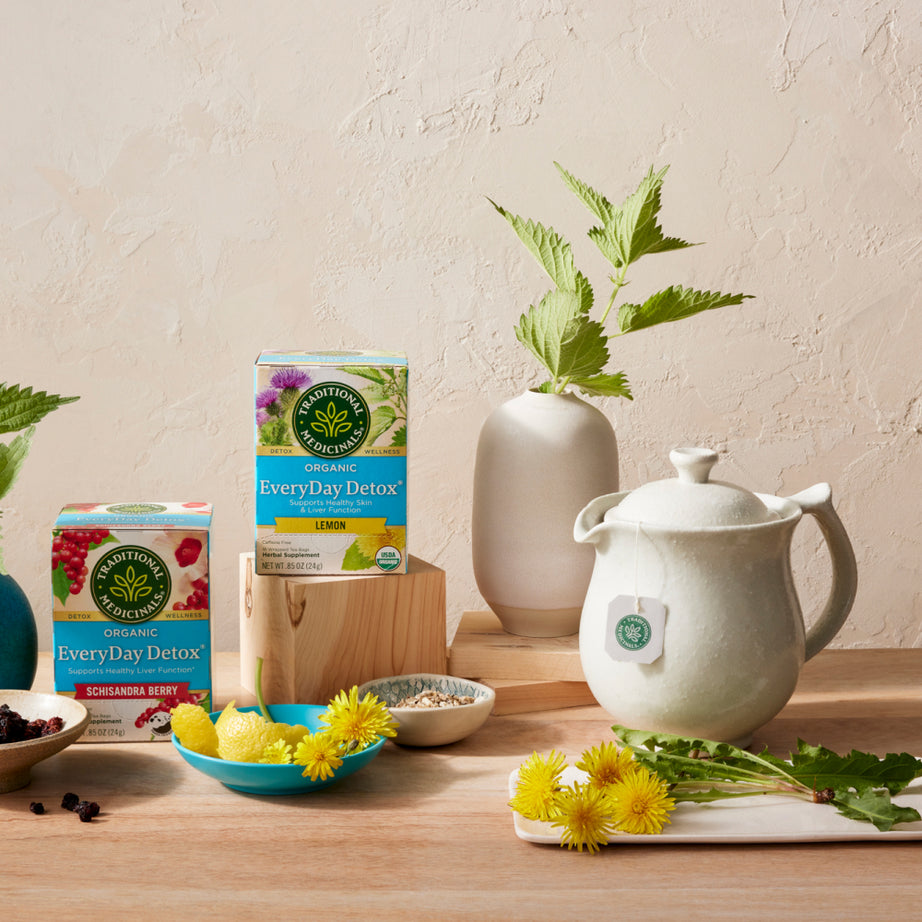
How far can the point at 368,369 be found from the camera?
995 mm

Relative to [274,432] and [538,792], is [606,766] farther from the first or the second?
[274,432]

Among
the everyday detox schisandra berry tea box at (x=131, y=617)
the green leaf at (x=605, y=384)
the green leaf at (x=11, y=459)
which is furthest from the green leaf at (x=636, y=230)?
the green leaf at (x=11, y=459)

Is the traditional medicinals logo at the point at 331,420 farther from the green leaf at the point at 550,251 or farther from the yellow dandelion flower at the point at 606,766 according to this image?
Answer: the yellow dandelion flower at the point at 606,766

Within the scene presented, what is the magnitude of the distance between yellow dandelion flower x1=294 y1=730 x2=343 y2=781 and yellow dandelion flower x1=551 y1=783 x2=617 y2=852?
6.9 inches

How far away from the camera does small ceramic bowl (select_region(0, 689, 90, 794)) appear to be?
2.69 feet

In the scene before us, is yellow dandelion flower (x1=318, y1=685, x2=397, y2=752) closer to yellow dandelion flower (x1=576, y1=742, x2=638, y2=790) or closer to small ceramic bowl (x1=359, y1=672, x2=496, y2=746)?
small ceramic bowl (x1=359, y1=672, x2=496, y2=746)

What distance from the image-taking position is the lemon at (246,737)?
0.85 metres

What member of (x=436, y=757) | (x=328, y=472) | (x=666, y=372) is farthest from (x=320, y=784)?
(x=666, y=372)

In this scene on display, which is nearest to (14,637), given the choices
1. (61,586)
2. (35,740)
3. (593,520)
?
(61,586)

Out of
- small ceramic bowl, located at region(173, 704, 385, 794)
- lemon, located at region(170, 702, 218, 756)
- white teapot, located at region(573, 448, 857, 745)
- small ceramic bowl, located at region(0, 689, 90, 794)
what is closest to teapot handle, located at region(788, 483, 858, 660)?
white teapot, located at region(573, 448, 857, 745)

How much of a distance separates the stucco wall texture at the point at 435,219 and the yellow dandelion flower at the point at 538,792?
2.48 ft

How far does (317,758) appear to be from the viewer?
823mm

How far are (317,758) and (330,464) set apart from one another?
0.29 m

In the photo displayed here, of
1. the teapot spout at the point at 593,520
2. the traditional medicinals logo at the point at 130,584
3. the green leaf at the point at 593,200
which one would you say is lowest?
the traditional medicinals logo at the point at 130,584
